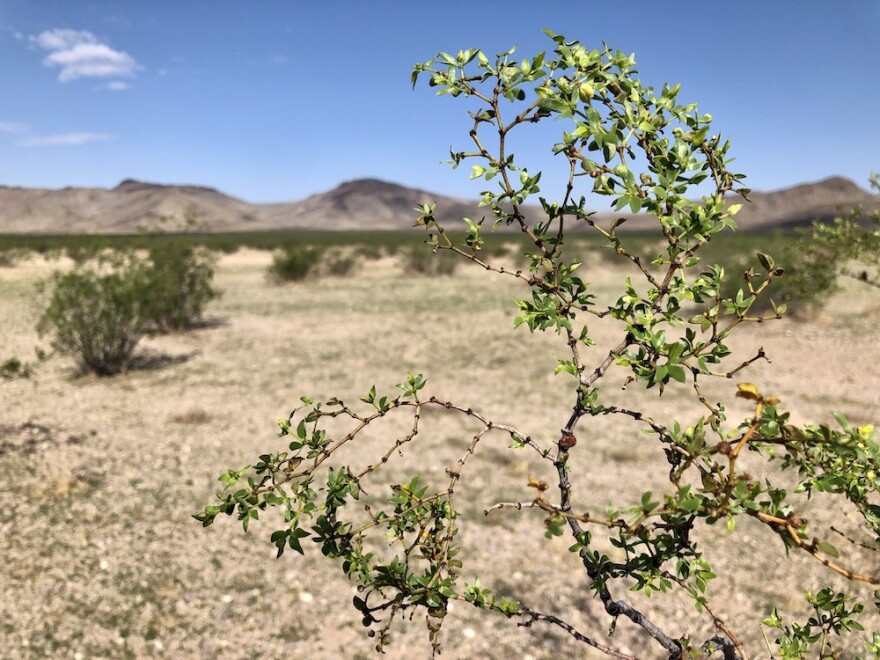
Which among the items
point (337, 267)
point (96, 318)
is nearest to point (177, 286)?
point (96, 318)

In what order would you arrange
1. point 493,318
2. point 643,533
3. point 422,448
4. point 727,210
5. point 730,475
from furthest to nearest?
point 493,318
point 422,448
point 727,210
point 643,533
point 730,475

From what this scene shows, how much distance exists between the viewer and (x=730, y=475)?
1.27 m

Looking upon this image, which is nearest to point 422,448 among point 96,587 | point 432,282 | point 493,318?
point 96,587

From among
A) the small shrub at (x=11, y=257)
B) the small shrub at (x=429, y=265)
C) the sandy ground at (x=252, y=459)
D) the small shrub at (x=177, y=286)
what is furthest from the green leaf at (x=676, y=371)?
the small shrub at (x=11, y=257)

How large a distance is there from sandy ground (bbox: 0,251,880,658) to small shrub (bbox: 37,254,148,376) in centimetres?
44

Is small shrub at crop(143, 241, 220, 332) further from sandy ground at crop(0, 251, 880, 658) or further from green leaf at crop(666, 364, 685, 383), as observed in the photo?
green leaf at crop(666, 364, 685, 383)

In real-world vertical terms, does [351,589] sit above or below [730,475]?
below

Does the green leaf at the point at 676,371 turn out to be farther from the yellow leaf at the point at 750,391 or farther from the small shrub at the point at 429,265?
the small shrub at the point at 429,265

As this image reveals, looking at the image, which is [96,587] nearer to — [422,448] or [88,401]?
[422,448]

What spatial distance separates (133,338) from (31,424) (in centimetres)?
311

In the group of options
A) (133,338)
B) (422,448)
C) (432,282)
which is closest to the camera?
(422,448)

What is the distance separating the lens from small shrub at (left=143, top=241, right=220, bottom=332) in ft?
39.2

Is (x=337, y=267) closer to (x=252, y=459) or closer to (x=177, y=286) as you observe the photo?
(x=177, y=286)

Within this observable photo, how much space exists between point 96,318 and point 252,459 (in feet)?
15.5
